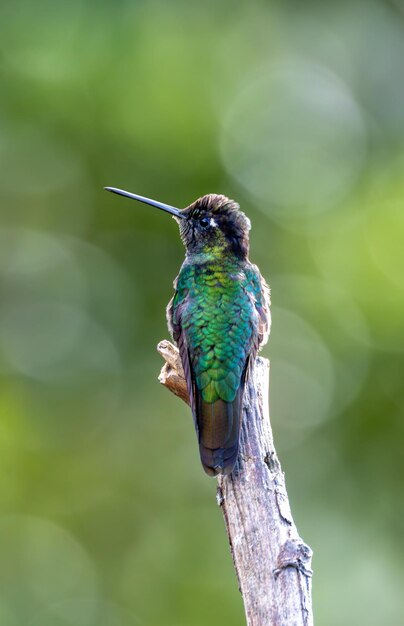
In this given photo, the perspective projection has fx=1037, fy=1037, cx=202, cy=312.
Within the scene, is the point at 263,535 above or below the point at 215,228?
below

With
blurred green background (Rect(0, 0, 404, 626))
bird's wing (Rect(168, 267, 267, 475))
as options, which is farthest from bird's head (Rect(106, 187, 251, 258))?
blurred green background (Rect(0, 0, 404, 626))

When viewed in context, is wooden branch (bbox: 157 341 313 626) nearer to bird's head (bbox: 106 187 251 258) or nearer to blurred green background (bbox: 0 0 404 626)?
bird's head (bbox: 106 187 251 258)

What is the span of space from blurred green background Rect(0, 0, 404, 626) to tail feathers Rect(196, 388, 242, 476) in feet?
24.8

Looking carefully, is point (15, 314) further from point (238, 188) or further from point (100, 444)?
point (238, 188)

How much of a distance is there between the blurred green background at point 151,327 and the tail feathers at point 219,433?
7562mm

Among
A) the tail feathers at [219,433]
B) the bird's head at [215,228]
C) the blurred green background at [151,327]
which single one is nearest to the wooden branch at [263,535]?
the tail feathers at [219,433]

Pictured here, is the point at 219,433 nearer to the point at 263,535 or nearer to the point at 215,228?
the point at 263,535

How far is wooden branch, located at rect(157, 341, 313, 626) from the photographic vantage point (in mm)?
4102

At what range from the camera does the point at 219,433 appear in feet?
16.6

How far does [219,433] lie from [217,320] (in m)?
1.00

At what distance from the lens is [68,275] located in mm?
15750

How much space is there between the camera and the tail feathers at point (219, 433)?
4.91 meters

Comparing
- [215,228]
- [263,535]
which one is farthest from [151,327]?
[263,535]

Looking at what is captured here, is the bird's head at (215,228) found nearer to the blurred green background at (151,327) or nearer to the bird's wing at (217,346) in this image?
the bird's wing at (217,346)
